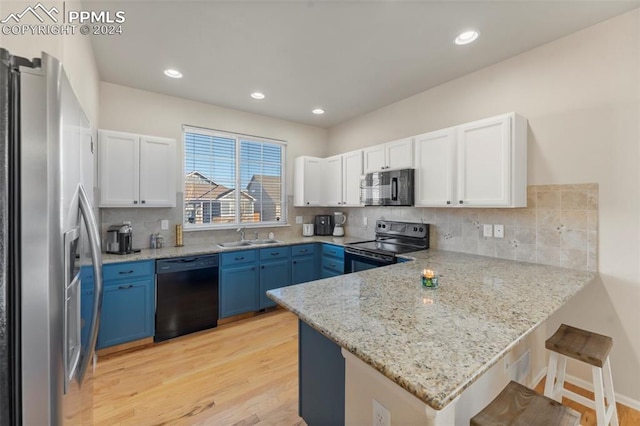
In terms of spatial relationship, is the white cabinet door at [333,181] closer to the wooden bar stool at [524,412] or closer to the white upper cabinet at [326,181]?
the white upper cabinet at [326,181]

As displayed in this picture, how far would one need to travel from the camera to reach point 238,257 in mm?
3381

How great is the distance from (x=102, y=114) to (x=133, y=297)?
202 cm

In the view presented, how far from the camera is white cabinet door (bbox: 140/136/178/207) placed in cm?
303

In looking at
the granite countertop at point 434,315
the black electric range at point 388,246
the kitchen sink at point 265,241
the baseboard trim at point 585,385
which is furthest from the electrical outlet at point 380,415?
the kitchen sink at point 265,241

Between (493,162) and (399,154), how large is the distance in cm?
105

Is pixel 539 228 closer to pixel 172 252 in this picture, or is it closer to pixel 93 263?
pixel 93 263

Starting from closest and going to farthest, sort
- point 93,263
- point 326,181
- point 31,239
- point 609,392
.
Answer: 1. point 31,239
2. point 93,263
3. point 609,392
4. point 326,181

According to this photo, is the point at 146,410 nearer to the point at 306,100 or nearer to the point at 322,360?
the point at 322,360

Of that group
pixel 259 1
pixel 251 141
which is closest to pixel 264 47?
pixel 259 1

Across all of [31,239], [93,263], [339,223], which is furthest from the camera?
[339,223]

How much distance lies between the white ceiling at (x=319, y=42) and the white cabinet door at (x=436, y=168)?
691 mm

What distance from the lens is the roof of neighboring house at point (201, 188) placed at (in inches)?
143

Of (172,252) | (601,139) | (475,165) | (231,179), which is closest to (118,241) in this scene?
(172,252)

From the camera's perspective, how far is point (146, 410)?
195 centimetres
